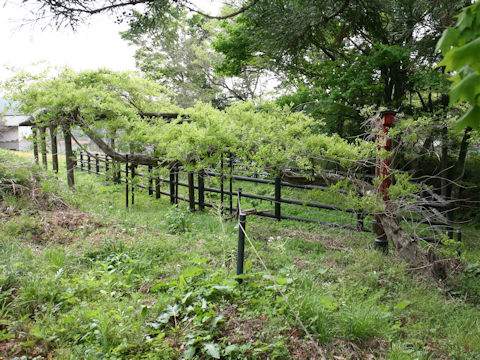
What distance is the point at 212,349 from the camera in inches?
91.6

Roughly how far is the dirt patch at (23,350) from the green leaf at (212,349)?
118 cm

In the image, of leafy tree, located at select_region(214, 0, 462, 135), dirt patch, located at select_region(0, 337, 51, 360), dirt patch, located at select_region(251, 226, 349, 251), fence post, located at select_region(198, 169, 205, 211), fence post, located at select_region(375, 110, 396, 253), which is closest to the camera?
dirt patch, located at select_region(0, 337, 51, 360)

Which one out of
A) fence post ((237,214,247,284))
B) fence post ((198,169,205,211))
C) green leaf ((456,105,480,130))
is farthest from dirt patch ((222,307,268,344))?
fence post ((198,169,205,211))

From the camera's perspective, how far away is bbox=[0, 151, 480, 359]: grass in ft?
8.20

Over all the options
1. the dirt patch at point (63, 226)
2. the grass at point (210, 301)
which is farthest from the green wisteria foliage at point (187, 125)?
the dirt patch at point (63, 226)

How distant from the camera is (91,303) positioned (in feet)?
9.98

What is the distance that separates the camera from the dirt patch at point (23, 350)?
242cm

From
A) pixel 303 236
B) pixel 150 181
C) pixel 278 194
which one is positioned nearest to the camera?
pixel 303 236

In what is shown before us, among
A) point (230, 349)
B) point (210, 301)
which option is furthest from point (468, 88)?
point (210, 301)

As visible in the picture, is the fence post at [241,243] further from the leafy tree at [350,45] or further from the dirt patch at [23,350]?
the leafy tree at [350,45]

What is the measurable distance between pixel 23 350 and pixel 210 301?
149 cm

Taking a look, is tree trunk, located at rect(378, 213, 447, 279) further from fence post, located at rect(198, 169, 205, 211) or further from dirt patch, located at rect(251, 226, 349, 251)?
fence post, located at rect(198, 169, 205, 211)

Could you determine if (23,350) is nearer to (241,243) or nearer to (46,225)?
(241,243)

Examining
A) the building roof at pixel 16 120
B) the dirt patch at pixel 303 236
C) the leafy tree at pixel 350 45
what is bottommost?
the dirt patch at pixel 303 236
